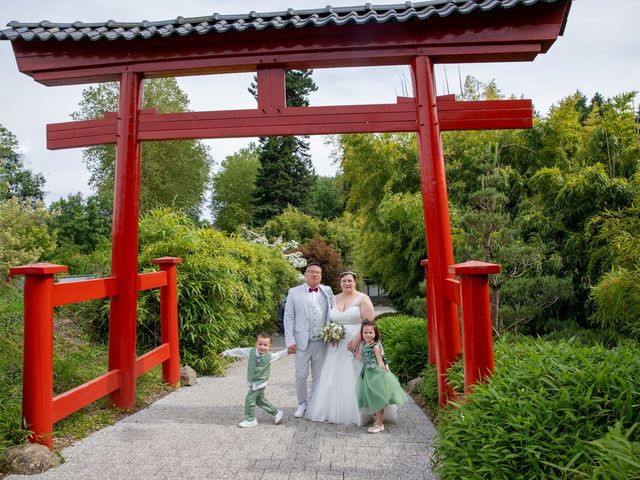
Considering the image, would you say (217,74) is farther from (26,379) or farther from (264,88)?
(26,379)

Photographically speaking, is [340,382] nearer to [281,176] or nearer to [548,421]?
[548,421]

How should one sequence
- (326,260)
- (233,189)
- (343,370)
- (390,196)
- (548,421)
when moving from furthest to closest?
1. (233,189)
2. (326,260)
3. (390,196)
4. (343,370)
5. (548,421)

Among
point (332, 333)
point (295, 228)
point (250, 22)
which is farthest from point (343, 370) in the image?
point (295, 228)

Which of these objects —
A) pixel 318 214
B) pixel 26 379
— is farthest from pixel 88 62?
pixel 318 214

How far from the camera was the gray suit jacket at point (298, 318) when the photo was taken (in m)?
4.48

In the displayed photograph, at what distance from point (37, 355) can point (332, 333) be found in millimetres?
2159

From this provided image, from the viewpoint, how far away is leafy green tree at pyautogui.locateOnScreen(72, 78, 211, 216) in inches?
850

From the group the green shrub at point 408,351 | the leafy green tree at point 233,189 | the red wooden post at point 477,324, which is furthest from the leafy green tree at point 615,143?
the leafy green tree at point 233,189

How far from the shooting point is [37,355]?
3.31 meters

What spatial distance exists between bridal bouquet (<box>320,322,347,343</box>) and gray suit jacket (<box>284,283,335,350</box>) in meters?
0.15

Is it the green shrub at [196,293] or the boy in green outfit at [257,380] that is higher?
the green shrub at [196,293]

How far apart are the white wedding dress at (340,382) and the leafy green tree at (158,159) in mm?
17660

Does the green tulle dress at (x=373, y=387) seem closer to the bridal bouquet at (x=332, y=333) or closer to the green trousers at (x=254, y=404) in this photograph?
the bridal bouquet at (x=332, y=333)

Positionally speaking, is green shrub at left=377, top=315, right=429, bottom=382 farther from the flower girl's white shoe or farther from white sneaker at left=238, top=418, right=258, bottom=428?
white sneaker at left=238, top=418, right=258, bottom=428
